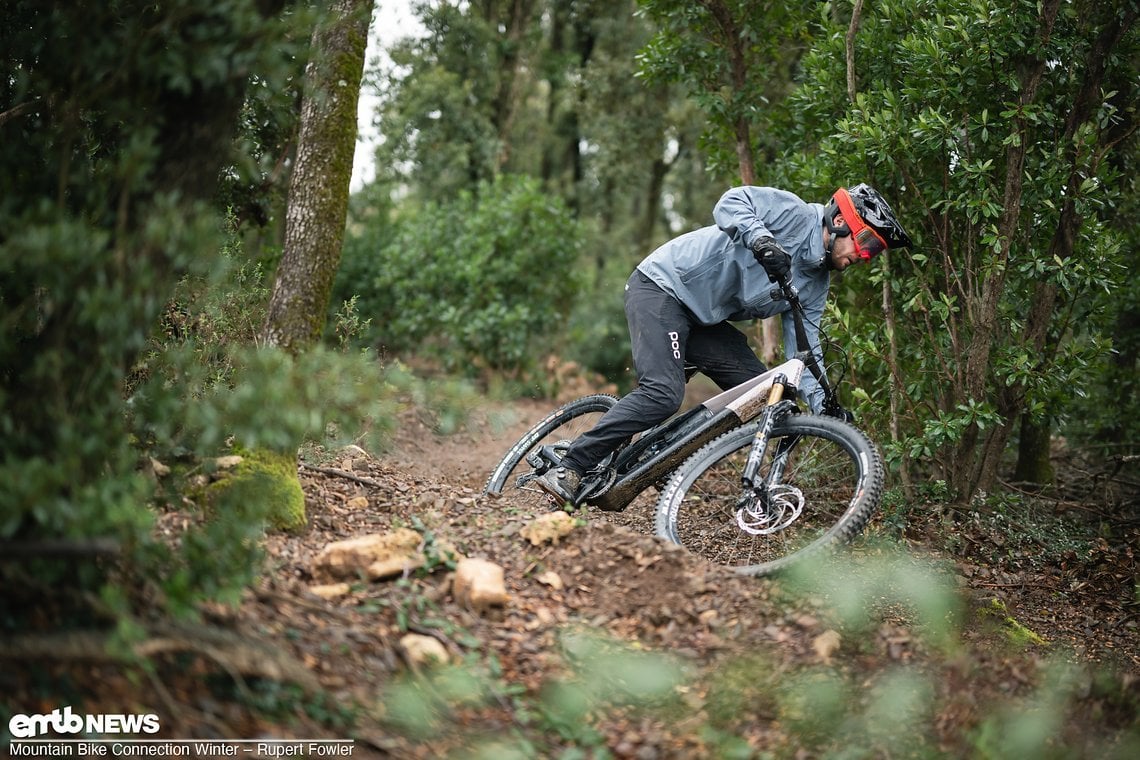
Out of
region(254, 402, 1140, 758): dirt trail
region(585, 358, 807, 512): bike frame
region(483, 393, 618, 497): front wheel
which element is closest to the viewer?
region(254, 402, 1140, 758): dirt trail

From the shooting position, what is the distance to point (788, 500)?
15.8 feet

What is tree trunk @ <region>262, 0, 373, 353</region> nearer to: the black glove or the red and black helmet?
the black glove

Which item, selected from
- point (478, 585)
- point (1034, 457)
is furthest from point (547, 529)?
point (1034, 457)

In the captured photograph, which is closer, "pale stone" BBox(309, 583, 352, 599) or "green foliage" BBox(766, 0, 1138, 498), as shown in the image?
"pale stone" BBox(309, 583, 352, 599)

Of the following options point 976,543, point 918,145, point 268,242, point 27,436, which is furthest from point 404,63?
point 27,436

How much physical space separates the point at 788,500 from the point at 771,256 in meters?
1.24

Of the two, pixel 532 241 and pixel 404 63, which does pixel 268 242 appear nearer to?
pixel 532 241

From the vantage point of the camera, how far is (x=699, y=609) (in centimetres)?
408

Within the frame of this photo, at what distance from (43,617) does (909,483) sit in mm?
5340

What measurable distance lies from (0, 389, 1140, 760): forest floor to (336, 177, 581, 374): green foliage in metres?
7.17

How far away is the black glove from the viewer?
184 inches

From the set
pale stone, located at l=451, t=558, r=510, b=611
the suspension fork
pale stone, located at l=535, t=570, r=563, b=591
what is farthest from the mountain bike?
pale stone, located at l=451, t=558, r=510, b=611

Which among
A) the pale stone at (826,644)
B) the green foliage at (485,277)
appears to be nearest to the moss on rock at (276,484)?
the pale stone at (826,644)

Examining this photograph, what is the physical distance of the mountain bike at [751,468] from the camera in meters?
4.64
